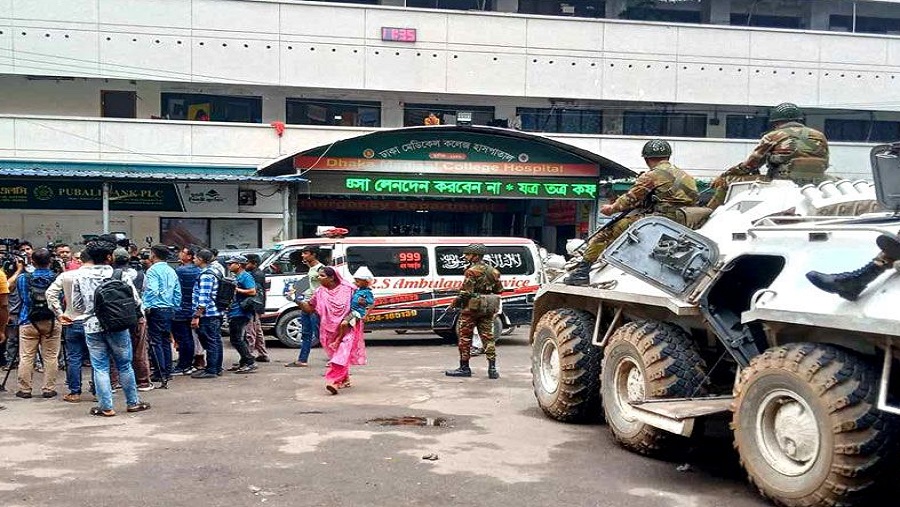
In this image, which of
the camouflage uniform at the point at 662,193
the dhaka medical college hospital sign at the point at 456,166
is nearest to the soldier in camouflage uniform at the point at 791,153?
the camouflage uniform at the point at 662,193

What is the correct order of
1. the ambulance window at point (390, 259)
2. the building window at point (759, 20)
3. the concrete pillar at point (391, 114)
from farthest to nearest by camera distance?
1. the building window at point (759, 20)
2. the concrete pillar at point (391, 114)
3. the ambulance window at point (390, 259)

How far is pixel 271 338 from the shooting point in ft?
52.2

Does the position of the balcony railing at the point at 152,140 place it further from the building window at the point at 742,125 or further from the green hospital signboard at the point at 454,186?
the building window at the point at 742,125

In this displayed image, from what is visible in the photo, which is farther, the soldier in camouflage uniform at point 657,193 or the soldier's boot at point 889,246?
the soldier in camouflage uniform at point 657,193

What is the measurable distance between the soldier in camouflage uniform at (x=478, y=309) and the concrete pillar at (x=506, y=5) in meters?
16.8

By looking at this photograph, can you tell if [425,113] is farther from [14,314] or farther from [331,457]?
[331,457]

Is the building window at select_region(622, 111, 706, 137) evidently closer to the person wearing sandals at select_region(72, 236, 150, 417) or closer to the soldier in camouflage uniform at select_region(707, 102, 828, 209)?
the soldier in camouflage uniform at select_region(707, 102, 828, 209)

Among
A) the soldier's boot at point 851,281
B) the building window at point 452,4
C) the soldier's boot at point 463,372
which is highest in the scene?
the building window at point 452,4

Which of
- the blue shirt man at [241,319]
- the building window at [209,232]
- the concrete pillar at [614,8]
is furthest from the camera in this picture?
the concrete pillar at [614,8]

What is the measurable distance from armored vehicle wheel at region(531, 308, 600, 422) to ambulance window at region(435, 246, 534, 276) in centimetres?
663

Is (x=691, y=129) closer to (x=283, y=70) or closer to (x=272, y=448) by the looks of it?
(x=283, y=70)

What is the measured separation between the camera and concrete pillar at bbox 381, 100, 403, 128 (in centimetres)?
2481

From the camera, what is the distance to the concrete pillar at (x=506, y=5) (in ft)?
86.3

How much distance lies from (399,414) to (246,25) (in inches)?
663
